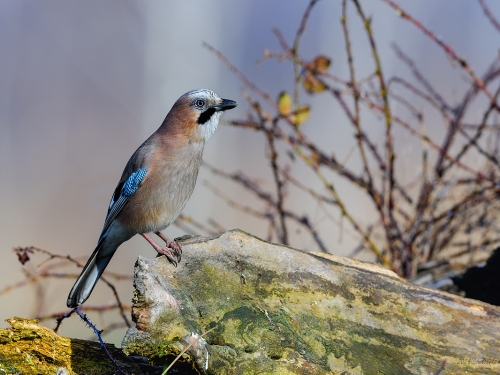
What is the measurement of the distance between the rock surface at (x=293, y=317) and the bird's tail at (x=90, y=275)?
788mm

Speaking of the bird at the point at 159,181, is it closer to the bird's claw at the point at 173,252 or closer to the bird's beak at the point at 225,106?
the bird's beak at the point at 225,106

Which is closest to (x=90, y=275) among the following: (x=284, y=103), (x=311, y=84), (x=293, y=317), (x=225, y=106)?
(x=225, y=106)

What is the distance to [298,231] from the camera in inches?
150

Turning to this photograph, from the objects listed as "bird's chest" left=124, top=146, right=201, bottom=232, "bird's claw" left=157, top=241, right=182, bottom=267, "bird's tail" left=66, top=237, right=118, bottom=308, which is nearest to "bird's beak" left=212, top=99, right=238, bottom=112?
"bird's chest" left=124, top=146, right=201, bottom=232

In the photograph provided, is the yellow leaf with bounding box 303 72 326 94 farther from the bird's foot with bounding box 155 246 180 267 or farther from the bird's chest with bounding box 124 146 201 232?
the bird's foot with bounding box 155 246 180 267

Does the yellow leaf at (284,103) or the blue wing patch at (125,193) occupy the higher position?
the yellow leaf at (284,103)

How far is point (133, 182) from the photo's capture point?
10.3ft

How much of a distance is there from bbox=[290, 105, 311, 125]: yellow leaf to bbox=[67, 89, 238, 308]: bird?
0.47 metres

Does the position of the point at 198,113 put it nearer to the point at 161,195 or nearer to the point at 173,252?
the point at 161,195

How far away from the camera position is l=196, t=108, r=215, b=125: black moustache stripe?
127 inches

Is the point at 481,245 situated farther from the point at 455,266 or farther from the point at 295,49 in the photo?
the point at 295,49

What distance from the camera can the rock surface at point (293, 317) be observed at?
1.99 meters

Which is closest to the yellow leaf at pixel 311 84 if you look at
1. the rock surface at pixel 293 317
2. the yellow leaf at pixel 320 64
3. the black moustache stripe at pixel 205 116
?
the yellow leaf at pixel 320 64

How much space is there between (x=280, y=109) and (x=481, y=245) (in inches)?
63.0
